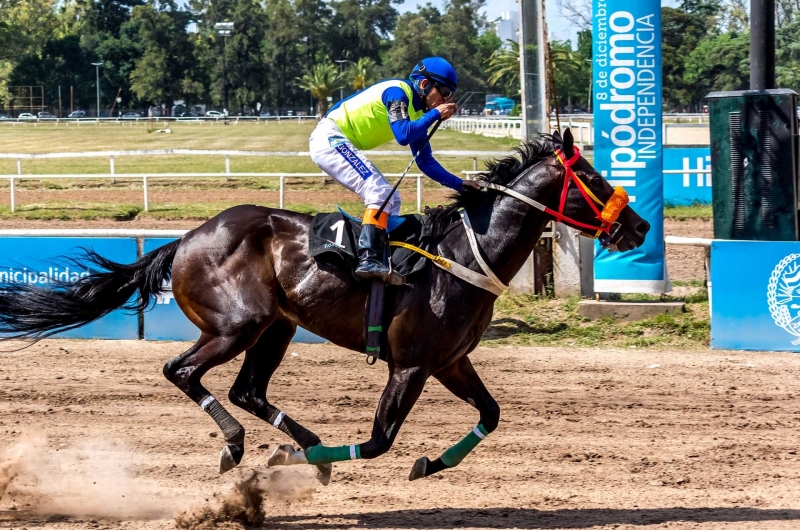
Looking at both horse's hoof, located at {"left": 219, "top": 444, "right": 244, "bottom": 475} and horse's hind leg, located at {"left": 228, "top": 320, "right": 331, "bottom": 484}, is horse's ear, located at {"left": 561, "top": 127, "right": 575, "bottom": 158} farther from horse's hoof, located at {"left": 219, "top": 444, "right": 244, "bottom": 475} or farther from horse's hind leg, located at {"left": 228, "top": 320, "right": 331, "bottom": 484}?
horse's hoof, located at {"left": 219, "top": 444, "right": 244, "bottom": 475}

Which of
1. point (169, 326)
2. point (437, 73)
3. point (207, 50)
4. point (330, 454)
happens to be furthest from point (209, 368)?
point (207, 50)

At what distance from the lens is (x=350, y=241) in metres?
5.18

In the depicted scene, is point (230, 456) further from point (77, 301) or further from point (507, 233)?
point (507, 233)

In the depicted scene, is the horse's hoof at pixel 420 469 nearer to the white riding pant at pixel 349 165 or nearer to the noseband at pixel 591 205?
the white riding pant at pixel 349 165

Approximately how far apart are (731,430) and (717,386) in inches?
45.3

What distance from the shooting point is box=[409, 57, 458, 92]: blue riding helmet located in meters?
5.00

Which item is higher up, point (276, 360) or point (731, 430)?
point (276, 360)

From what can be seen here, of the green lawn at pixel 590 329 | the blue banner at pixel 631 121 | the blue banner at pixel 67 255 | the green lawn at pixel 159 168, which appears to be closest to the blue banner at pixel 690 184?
the green lawn at pixel 159 168

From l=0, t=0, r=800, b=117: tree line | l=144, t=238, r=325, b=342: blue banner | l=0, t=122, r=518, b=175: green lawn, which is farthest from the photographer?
l=0, t=0, r=800, b=117: tree line

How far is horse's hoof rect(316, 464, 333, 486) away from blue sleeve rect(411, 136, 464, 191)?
1.69 m

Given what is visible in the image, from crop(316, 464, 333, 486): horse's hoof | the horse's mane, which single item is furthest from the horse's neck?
crop(316, 464, 333, 486): horse's hoof

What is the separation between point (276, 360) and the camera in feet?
18.3

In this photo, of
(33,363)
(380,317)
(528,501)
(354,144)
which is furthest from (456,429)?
(33,363)

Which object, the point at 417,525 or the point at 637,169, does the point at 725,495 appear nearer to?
the point at 417,525
